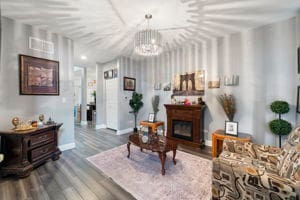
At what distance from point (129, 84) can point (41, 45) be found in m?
2.75

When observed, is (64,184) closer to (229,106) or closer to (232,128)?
(232,128)

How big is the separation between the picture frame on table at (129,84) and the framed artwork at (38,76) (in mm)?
2205

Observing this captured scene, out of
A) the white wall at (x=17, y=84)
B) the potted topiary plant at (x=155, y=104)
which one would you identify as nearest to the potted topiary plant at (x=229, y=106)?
the potted topiary plant at (x=155, y=104)

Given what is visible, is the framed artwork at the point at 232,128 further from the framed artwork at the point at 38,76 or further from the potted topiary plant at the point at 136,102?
the framed artwork at the point at 38,76

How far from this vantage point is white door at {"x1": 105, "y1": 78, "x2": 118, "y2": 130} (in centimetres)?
505

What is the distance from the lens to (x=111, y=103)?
5.30 metres

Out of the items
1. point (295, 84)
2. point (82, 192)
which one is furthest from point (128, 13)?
point (295, 84)

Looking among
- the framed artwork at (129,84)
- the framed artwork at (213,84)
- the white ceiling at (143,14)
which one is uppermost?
the white ceiling at (143,14)

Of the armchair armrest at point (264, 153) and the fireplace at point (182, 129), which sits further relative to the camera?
the fireplace at point (182, 129)

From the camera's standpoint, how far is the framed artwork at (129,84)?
197 inches

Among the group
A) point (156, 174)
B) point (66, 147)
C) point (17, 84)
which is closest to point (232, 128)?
point (156, 174)

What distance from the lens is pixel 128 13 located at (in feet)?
7.82

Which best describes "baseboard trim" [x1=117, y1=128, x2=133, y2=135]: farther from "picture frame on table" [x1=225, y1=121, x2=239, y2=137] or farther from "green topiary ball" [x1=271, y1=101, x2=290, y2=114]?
"green topiary ball" [x1=271, y1=101, x2=290, y2=114]

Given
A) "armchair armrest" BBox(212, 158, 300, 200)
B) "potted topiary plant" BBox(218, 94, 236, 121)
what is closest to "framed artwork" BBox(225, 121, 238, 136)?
"potted topiary plant" BBox(218, 94, 236, 121)
